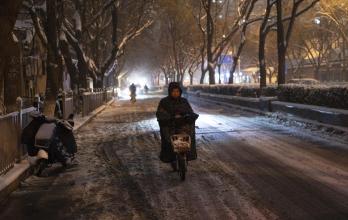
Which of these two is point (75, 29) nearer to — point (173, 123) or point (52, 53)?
point (52, 53)

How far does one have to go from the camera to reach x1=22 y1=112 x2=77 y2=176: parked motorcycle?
968cm

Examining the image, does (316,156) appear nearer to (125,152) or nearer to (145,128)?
(125,152)

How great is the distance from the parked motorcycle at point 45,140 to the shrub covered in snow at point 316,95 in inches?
385

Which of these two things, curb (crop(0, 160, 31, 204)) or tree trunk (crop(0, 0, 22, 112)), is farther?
tree trunk (crop(0, 0, 22, 112))

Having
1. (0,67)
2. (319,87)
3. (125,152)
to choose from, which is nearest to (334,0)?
(319,87)

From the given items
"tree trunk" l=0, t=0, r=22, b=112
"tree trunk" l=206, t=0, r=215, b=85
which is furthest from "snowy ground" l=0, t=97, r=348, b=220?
"tree trunk" l=206, t=0, r=215, b=85

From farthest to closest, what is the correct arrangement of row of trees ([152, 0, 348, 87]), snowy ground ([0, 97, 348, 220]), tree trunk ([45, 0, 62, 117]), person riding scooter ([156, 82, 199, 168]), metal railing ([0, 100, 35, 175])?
1. row of trees ([152, 0, 348, 87])
2. tree trunk ([45, 0, 62, 117])
3. person riding scooter ([156, 82, 199, 168])
4. metal railing ([0, 100, 35, 175])
5. snowy ground ([0, 97, 348, 220])

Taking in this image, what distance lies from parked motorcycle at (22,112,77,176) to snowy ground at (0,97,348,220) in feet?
1.05

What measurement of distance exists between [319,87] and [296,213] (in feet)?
44.9

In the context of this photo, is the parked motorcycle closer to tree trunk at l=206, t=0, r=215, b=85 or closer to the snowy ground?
the snowy ground

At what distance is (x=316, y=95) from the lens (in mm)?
19703

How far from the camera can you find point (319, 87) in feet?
64.8

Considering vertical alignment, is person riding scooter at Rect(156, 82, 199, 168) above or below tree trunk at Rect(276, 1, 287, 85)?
below

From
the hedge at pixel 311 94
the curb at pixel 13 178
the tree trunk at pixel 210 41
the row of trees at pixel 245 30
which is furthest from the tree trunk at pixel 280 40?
the curb at pixel 13 178
